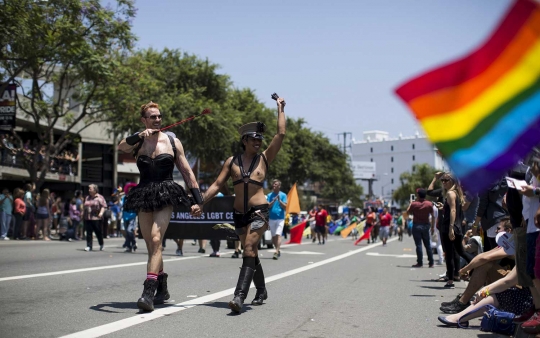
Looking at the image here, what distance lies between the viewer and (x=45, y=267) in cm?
1225

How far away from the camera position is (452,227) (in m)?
11.3

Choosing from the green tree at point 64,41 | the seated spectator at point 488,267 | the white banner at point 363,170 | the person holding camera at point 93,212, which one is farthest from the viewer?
the white banner at point 363,170

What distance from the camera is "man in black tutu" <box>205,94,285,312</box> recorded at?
769 centimetres

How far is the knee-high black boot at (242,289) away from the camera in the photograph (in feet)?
23.3

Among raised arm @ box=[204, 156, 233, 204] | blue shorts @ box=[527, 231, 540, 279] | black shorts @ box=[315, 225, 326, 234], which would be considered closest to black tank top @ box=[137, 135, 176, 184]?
raised arm @ box=[204, 156, 233, 204]

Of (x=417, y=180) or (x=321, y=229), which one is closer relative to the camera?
(x=321, y=229)

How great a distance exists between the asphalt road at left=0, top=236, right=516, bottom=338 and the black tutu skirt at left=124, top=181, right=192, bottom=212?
1.09 m

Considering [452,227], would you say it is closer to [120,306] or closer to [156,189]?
[156,189]

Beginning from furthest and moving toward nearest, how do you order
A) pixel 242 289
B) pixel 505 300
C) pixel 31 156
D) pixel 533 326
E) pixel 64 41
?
pixel 31 156 → pixel 64 41 → pixel 242 289 → pixel 505 300 → pixel 533 326

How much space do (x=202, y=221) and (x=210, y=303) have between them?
9.89m

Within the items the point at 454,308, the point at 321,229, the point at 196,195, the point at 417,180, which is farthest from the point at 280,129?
the point at 417,180

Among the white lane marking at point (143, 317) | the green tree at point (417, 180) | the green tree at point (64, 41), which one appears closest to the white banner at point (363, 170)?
the green tree at point (417, 180)

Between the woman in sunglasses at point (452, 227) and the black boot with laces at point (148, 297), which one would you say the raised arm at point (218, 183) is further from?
the woman in sunglasses at point (452, 227)

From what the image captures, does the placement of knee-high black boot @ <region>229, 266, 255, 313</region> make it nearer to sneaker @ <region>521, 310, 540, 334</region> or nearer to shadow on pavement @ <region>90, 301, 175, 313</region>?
shadow on pavement @ <region>90, 301, 175, 313</region>
